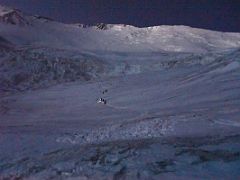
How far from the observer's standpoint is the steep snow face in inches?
3467

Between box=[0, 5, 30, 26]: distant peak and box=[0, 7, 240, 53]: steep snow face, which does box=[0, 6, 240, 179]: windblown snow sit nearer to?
box=[0, 7, 240, 53]: steep snow face

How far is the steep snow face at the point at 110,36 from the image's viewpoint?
88.1m

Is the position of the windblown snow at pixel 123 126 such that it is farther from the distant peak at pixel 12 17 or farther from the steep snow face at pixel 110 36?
the distant peak at pixel 12 17

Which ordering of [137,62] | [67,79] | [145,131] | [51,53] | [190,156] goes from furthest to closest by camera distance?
[137,62]
[51,53]
[67,79]
[145,131]
[190,156]

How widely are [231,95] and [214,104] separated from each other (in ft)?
5.99

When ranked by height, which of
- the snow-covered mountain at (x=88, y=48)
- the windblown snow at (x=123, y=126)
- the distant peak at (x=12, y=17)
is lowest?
the windblown snow at (x=123, y=126)

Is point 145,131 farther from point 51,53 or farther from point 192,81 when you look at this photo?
point 51,53

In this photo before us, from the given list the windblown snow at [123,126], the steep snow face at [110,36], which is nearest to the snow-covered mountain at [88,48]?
the steep snow face at [110,36]

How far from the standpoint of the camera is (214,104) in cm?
1825

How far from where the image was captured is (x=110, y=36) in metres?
103

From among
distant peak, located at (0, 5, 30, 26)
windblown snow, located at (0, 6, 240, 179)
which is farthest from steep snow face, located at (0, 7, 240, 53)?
windblown snow, located at (0, 6, 240, 179)

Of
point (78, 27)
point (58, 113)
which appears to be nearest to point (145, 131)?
point (58, 113)

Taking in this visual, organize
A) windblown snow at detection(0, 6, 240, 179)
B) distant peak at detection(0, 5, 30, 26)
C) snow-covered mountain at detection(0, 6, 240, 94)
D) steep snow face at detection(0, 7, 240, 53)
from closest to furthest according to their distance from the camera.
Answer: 1. windblown snow at detection(0, 6, 240, 179)
2. snow-covered mountain at detection(0, 6, 240, 94)
3. steep snow face at detection(0, 7, 240, 53)
4. distant peak at detection(0, 5, 30, 26)

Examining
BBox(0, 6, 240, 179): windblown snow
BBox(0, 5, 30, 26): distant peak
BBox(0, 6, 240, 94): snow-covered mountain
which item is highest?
BBox(0, 5, 30, 26): distant peak
